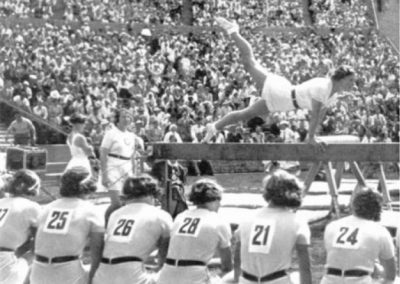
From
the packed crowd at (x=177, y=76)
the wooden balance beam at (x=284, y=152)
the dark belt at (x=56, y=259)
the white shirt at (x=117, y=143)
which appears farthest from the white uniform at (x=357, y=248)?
the packed crowd at (x=177, y=76)

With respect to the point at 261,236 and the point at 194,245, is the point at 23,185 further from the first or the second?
the point at 261,236

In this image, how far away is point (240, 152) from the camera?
10219 mm

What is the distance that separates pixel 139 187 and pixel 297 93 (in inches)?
141

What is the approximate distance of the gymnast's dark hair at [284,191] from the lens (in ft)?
19.5

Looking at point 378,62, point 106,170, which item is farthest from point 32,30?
point 106,170

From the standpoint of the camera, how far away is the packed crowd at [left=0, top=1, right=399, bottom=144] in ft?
69.7

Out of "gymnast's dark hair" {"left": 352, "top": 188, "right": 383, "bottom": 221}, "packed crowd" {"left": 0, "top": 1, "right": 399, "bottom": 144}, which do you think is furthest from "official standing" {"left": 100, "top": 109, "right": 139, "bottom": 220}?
"packed crowd" {"left": 0, "top": 1, "right": 399, "bottom": 144}

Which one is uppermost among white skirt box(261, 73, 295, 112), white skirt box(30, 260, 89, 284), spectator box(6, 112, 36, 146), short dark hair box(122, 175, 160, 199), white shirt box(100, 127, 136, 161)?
white skirt box(261, 73, 295, 112)

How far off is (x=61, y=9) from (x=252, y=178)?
12.8 m

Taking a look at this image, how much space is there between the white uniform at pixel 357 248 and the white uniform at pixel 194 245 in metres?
0.85

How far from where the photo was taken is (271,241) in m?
5.84

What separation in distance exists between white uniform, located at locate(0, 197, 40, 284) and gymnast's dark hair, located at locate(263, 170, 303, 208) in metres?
2.03

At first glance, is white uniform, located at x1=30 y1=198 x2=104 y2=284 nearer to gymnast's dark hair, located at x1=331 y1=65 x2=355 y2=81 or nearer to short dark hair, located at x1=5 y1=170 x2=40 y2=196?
short dark hair, located at x1=5 y1=170 x2=40 y2=196

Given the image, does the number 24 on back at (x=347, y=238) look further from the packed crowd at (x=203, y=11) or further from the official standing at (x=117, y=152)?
the packed crowd at (x=203, y=11)
